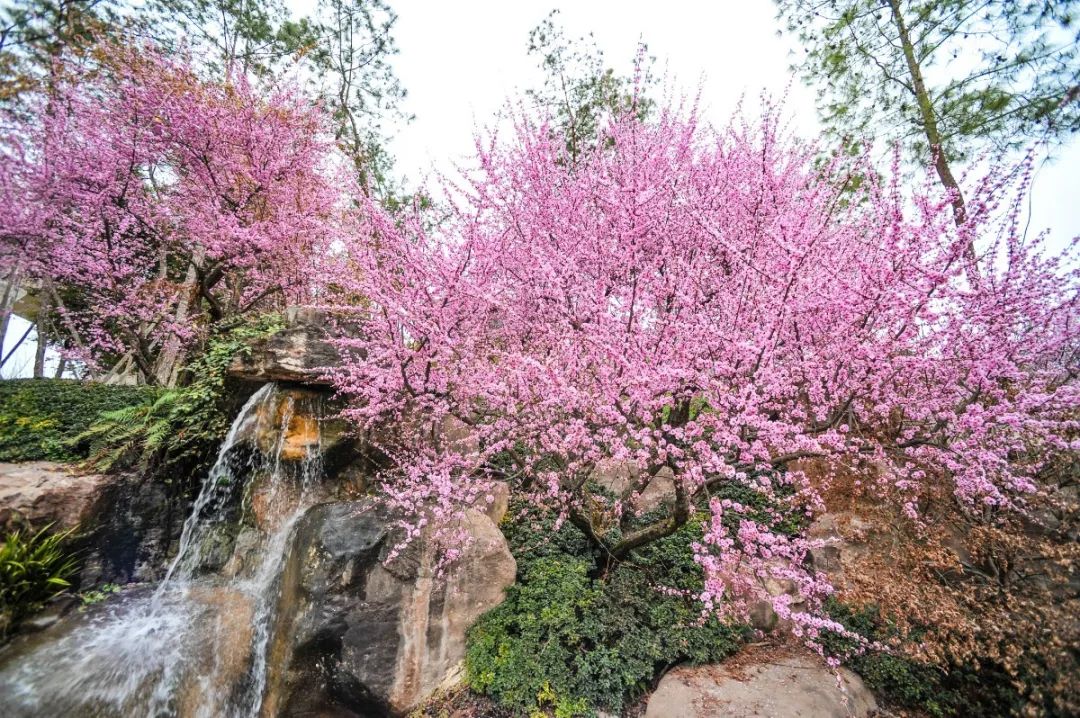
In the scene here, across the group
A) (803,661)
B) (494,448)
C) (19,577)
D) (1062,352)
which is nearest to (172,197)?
(19,577)

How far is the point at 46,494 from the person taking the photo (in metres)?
5.20

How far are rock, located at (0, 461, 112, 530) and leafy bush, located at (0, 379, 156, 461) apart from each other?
19 cm

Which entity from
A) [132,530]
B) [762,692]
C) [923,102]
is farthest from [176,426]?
[923,102]

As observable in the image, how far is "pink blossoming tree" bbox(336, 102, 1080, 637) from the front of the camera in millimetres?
3486

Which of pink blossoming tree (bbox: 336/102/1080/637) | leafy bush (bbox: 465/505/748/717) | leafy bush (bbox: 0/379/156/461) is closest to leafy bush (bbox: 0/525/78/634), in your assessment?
leafy bush (bbox: 0/379/156/461)

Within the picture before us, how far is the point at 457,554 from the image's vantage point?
4.50m

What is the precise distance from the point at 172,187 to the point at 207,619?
8.50 metres

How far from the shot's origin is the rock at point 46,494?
498 centimetres

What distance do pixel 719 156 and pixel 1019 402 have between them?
177 inches

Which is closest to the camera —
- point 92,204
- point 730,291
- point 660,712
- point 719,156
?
point 660,712

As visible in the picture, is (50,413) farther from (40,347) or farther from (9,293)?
(40,347)

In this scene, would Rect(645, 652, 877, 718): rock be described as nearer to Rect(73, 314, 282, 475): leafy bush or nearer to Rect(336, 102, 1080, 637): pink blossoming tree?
Rect(336, 102, 1080, 637): pink blossoming tree

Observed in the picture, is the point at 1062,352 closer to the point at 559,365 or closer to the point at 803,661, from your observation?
the point at 803,661

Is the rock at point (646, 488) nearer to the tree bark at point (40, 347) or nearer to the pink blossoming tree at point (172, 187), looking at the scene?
the pink blossoming tree at point (172, 187)
